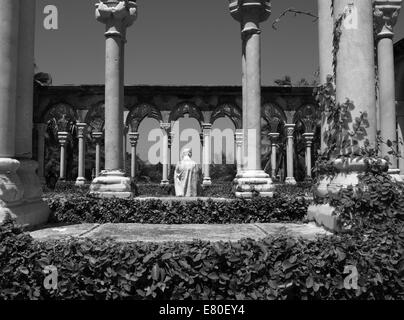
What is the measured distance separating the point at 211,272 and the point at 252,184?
25.2ft

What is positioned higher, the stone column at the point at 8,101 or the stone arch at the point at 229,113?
the stone arch at the point at 229,113

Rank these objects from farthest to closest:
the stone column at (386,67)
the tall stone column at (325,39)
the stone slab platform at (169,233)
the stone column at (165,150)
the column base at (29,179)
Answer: the stone column at (165,150) → the stone column at (386,67) → the tall stone column at (325,39) → the column base at (29,179) → the stone slab platform at (169,233)

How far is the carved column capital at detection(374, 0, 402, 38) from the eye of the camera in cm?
1102

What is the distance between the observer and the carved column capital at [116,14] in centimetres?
1054

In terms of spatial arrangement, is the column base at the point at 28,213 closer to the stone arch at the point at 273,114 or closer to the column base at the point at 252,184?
the column base at the point at 252,184

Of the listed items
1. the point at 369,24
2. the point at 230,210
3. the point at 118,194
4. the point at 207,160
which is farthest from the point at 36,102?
the point at 369,24

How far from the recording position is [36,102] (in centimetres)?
2783

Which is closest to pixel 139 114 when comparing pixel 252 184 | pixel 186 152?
pixel 186 152

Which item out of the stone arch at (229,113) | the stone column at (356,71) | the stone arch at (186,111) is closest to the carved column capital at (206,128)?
the stone arch at (186,111)

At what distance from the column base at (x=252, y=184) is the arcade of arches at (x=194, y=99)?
25 mm

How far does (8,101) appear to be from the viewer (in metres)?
4.65

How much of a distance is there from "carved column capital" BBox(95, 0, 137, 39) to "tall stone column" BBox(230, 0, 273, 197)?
2799 mm

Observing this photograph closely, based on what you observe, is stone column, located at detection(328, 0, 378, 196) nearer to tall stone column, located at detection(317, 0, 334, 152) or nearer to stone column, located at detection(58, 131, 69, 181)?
tall stone column, located at detection(317, 0, 334, 152)

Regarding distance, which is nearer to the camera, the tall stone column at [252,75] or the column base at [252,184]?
the column base at [252,184]
